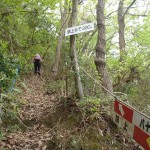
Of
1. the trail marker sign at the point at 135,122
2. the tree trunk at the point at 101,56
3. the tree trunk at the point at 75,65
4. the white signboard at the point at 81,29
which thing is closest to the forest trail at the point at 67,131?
the tree trunk at the point at 75,65

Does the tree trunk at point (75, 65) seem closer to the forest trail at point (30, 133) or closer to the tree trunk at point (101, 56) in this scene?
the forest trail at point (30, 133)

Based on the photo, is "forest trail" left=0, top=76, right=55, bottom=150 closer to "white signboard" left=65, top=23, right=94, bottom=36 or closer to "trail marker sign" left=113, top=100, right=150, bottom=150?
"trail marker sign" left=113, top=100, right=150, bottom=150

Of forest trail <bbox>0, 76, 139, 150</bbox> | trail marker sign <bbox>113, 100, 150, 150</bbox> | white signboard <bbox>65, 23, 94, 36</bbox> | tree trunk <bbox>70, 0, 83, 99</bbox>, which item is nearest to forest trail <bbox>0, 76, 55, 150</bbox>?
forest trail <bbox>0, 76, 139, 150</bbox>

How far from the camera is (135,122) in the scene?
3396mm

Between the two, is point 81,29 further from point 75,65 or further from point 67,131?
point 67,131

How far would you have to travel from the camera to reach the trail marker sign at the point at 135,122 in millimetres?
3096

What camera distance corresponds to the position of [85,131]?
516 cm

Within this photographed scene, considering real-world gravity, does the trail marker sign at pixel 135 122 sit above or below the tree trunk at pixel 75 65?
below

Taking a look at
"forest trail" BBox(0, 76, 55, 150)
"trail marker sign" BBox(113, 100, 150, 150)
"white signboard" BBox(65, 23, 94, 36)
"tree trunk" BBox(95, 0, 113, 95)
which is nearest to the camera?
"trail marker sign" BBox(113, 100, 150, 150)

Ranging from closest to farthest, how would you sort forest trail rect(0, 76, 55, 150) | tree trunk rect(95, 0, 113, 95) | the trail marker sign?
1. the trail marker sign
2. forest trail rect(0, 76, 55, 150)
3. tree trunk rect(95, 0, 113, 95)

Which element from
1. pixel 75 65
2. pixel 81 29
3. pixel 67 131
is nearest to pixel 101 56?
pixel 75 65

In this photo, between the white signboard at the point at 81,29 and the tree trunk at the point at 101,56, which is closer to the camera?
the white signboard at the point at 81,29

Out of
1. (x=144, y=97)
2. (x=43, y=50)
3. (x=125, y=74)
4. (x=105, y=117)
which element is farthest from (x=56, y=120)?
(x=43, y=50)

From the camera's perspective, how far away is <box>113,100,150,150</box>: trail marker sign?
10.2ft
